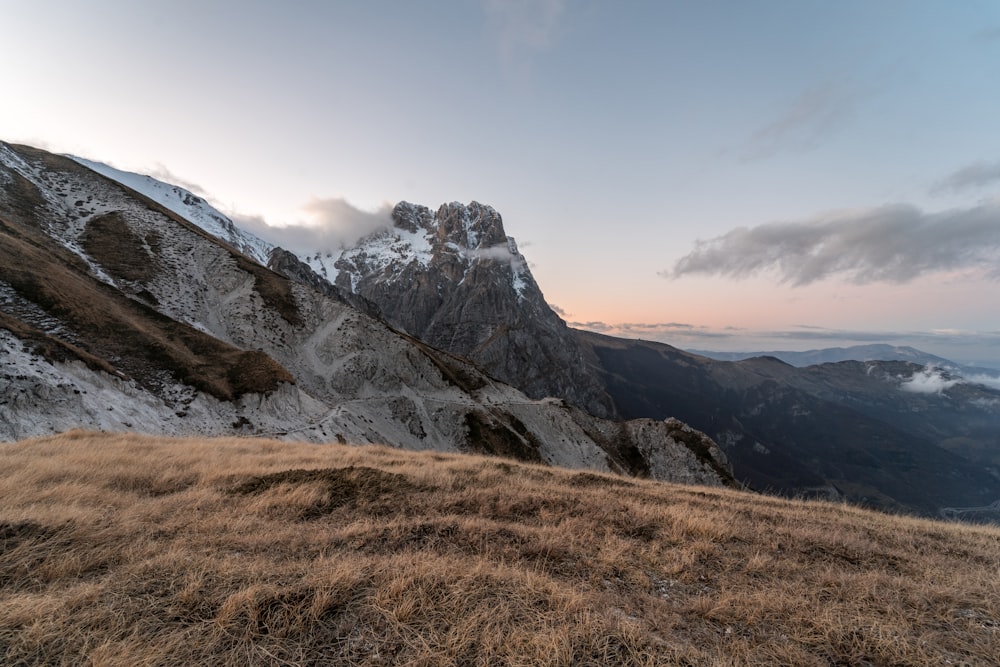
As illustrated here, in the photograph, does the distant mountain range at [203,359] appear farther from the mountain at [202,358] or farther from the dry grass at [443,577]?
the dry grass at [443,577]

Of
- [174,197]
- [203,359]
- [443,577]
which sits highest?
[174,197]

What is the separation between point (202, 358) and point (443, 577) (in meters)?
45.0

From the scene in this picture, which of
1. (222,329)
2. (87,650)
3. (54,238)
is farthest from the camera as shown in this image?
(222,329)

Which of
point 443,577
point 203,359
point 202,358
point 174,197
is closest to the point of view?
point 443,577

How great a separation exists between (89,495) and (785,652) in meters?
12.6

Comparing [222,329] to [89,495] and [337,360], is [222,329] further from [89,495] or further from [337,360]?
[89,495]

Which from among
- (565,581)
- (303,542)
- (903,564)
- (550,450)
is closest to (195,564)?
(303,542)

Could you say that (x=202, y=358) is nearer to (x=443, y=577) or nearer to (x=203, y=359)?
(x=203, y=359)

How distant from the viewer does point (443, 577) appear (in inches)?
215

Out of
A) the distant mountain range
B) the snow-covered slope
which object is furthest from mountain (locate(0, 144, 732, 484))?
the snow-covered slope

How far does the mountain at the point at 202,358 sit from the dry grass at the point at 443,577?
73.1 feet

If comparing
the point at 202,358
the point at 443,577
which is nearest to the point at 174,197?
the point at 202,358

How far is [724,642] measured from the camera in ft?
15.6

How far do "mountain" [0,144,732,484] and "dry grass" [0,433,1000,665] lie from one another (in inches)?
877
